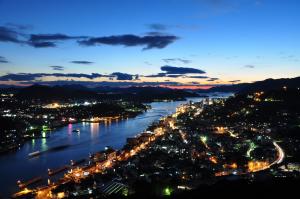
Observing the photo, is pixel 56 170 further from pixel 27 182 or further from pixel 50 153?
pixel 50 153

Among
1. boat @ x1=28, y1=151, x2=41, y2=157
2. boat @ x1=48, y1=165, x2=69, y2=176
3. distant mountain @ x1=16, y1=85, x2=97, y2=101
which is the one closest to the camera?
boat @ x1=48, y1=165, x2=69, y2=176

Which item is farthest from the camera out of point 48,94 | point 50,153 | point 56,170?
point 48,94

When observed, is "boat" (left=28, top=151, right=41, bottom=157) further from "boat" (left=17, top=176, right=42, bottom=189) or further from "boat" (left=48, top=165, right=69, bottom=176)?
"boat" (left=17, top=176, right=42, bottom=189)

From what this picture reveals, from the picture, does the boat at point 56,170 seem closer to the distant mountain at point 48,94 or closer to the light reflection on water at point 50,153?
the light reflection on water at point 50,153

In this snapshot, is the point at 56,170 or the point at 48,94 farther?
the point at 48,94

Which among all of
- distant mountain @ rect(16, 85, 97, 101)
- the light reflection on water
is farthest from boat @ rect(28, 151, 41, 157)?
distant mountain @ rect(16, 85, 97, 101)

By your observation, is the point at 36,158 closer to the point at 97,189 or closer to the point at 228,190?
the point at 97,189

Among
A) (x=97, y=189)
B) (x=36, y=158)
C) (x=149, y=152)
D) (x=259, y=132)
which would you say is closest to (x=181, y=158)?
(x=149, y=152)

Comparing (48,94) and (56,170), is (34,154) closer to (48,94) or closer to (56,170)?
(56,170)

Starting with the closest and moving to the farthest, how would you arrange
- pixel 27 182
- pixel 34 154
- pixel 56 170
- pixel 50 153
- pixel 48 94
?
pixel 27 182 → pixel 56 170 → pixel 34 154 → pixel 50 153 → pixel 48 94

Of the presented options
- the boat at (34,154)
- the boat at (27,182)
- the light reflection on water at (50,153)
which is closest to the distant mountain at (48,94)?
the light reflection on water at (50,153)

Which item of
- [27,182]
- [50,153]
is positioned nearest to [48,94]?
[50,153]

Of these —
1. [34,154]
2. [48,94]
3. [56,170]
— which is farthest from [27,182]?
[48,94]
